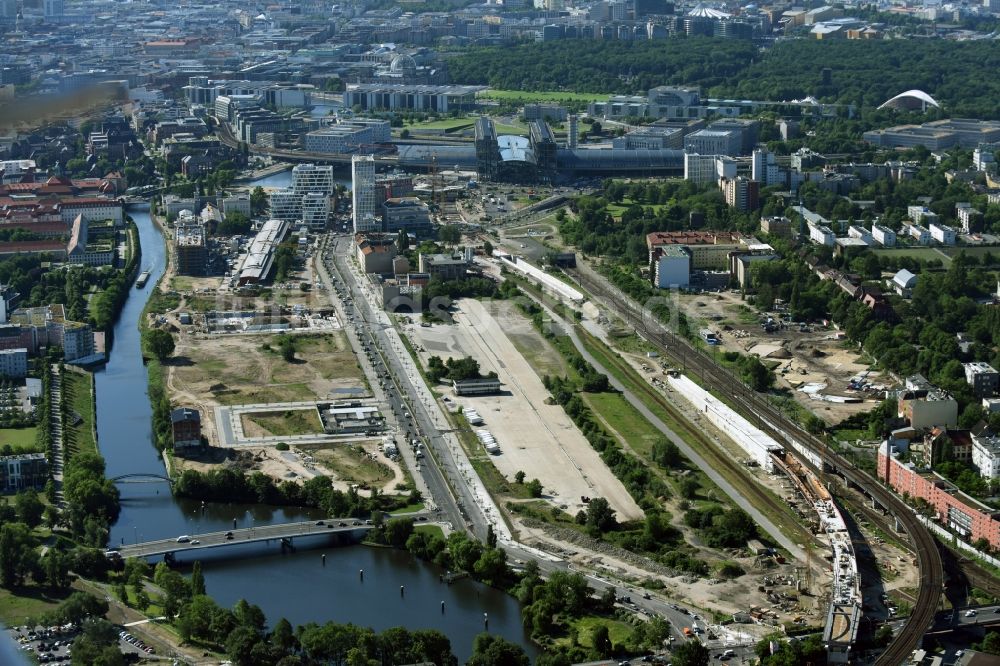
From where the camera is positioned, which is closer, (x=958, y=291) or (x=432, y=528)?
(x=432, y=528)

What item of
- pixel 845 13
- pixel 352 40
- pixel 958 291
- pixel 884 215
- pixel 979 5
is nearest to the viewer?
pixel 958 291

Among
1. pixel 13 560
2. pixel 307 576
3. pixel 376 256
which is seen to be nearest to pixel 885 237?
pixel 376 256

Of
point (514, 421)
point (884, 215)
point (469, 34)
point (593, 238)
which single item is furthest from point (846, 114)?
point (514, 421)

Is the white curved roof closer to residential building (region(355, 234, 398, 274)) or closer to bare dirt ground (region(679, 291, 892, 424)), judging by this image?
bare dirt ground (region(679, 291, 892, 424))

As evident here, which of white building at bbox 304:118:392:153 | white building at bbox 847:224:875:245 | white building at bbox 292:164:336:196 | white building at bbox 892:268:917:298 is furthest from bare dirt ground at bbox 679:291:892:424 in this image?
white building at bbox 304:118:392:153

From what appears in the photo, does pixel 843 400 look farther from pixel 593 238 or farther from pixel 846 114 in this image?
pixel 846 114
